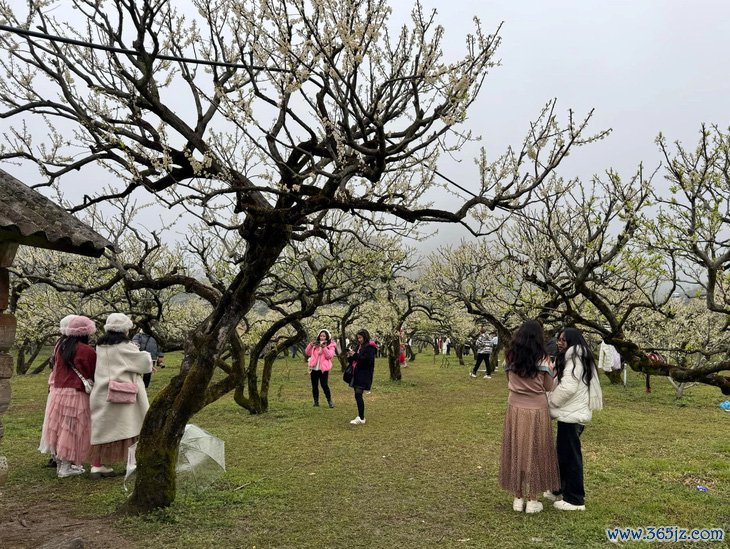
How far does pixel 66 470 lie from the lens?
650cm

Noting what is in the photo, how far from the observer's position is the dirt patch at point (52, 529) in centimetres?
441

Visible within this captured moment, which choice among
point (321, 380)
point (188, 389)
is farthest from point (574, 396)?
point (321, 380)

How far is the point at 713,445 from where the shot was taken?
26.7 feet

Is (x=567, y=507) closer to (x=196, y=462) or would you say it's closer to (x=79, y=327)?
(x=196, y=462)

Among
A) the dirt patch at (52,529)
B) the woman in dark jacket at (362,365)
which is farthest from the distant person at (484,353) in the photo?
the dirt patch at (52,529)

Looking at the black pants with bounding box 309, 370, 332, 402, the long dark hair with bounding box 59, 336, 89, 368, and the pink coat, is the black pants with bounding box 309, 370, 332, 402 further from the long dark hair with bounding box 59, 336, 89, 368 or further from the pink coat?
the long dark hair with bounding box 59, 336, 89, 368

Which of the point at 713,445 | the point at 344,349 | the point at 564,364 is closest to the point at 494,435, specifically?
the point at 713,445

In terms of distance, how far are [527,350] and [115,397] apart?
15.5 ft

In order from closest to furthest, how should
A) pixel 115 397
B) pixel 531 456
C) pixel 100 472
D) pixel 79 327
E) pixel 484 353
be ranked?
1. pixel 531 456
2. pixel 115 397
3. pixel 100 472
4. pixel 79 327
5. pixel 484 353

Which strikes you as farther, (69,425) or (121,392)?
(69,425)

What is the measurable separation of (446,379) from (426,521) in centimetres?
1438

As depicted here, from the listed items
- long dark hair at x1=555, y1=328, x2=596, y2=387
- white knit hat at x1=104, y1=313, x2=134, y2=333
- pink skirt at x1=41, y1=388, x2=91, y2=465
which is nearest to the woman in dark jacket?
white knit hat at x1=104, y1=313, x2=134, y2=333

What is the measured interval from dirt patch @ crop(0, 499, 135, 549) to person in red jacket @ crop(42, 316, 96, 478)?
3.14 feet

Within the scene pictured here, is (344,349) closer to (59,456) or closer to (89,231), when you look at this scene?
(59,456)
